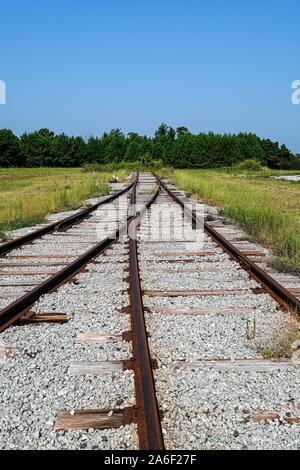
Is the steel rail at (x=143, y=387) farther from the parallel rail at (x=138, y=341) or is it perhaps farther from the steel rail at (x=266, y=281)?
the steel rail at (x=266, y=281)

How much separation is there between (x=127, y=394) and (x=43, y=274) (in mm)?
3147

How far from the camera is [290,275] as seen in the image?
5.53 m

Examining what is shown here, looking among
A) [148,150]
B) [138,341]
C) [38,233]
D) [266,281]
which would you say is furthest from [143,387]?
[148,150]

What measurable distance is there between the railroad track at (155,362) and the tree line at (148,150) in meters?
77.3

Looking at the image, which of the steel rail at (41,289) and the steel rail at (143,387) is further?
the steel rail at (41,289)

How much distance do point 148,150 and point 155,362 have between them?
8563 centimetres

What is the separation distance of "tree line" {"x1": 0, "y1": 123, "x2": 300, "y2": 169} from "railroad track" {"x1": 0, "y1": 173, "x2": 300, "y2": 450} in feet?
254

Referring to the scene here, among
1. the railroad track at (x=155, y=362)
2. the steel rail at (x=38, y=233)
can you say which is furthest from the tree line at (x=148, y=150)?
the railroad track at (x=155, y=362)

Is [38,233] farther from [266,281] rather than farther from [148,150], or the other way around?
[148,150]

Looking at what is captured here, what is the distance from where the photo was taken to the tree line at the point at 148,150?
86.6m

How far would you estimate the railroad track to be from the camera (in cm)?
233

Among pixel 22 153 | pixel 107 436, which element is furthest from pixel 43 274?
pixel 22 153

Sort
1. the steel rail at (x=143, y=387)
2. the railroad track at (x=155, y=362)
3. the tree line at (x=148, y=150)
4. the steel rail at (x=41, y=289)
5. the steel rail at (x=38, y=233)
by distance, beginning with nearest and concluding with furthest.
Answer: the steel rail at (x=143, y=387) < the railroad track at (x=155, y=362) < the steel rail at (x=41, y=289) < the steel rail at (x=38, y=233) < the tree line at (x=148, y=150)
